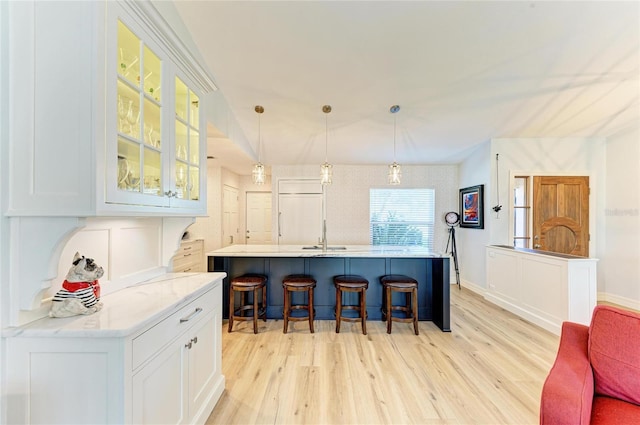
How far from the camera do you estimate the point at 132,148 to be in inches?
51.7

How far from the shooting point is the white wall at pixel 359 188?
18.1 ft

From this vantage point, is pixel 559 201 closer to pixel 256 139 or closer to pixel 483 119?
pixel 483 119

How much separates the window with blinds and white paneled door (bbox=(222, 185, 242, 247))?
306 cm

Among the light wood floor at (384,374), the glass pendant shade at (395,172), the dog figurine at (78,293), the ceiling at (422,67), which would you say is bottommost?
the light wood floor at (384,374)

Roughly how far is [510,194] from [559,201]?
88 centimetres

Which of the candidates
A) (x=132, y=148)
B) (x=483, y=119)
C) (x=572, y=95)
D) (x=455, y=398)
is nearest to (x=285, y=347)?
(x=455, y=398)

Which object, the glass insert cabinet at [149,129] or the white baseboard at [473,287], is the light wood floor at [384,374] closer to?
the white baseboard at [473,287]

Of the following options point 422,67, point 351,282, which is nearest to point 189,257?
point 351,282

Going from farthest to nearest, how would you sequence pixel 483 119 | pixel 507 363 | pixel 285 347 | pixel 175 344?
1. pixel 483 119
2. pixel 285 347
3. pixel 507 363
4. pixel 175 344

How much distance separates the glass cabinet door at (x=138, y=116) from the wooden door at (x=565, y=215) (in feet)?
17.3

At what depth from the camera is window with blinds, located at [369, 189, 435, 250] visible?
555 centimetres

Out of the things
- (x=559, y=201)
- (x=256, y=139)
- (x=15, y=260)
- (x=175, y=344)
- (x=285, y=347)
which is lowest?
(x=285, y=347)

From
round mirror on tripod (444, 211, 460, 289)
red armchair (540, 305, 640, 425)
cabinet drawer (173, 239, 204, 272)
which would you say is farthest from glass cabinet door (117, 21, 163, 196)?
round mirror on tripod (444, 211, 460, 289)

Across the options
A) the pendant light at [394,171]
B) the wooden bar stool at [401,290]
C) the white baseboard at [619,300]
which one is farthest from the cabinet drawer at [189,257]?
the white baseboard at [619,300]
